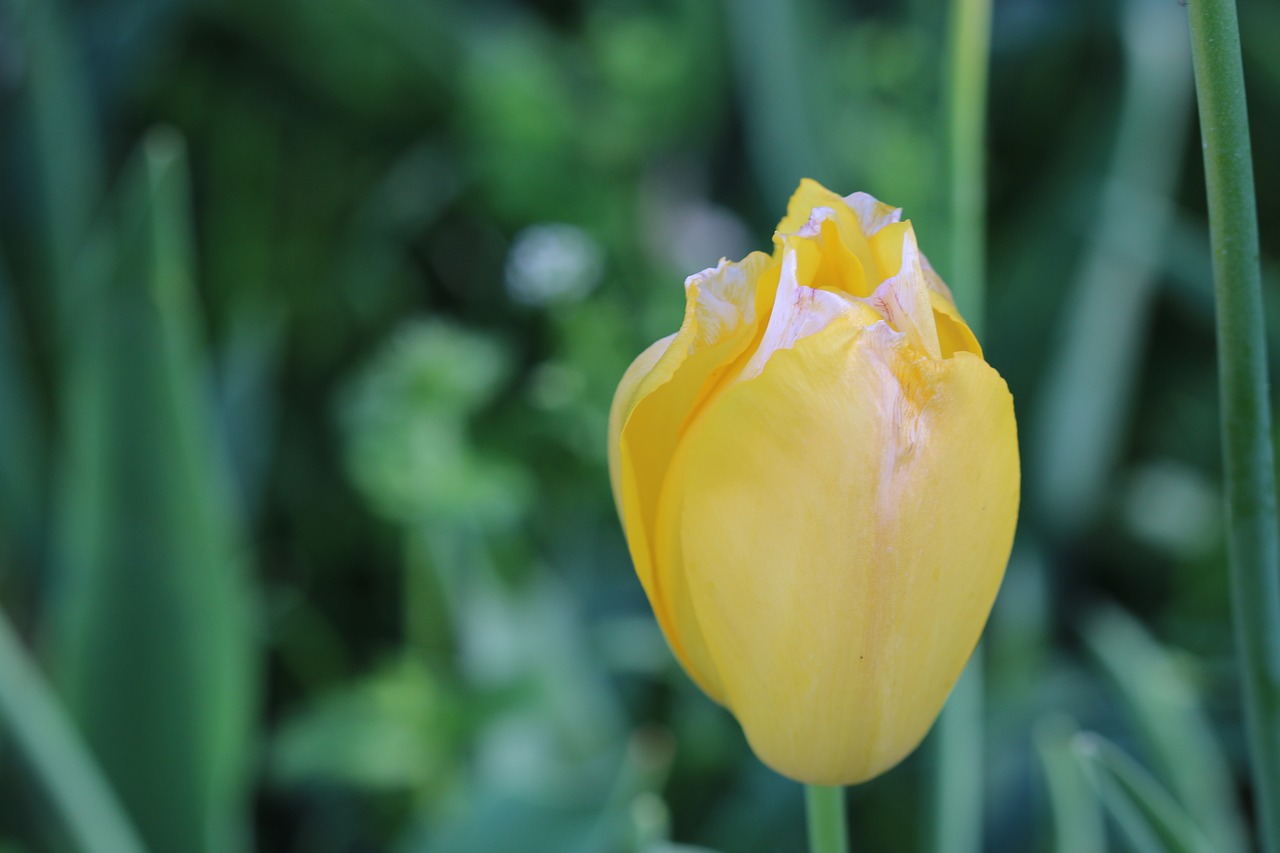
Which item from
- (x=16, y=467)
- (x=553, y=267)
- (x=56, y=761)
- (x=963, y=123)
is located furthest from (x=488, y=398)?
(x=963, y=123)

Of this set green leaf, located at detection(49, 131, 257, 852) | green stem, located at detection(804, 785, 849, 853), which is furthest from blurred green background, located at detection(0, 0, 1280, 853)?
green stem, located at detection(804, 785, 849, 853)

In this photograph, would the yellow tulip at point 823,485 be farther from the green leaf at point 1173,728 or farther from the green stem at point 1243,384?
the green leaf at point 1173,728

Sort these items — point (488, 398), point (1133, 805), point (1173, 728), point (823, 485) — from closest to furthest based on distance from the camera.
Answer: point (823, 485) < point (1133, 805) < point (1173, 728) < point (488, 398)

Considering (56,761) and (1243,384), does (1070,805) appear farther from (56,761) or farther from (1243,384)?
(56,761)

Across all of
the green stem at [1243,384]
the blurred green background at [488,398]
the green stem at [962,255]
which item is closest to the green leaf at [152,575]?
the blurred green background at [488,398]

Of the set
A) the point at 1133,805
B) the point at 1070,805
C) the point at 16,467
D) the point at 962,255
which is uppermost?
the point at 962,255

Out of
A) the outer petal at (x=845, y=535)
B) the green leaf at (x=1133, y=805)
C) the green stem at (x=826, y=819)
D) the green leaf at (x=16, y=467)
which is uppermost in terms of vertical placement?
the outer petal at (x=845, y=535)

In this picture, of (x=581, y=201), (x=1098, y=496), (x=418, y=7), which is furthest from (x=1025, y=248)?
(x=418, y=7)
